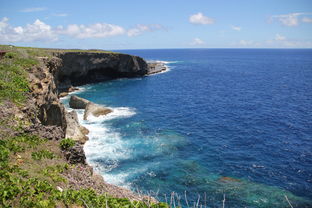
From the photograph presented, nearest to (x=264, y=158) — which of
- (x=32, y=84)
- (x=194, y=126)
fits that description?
(x=194, y=126)

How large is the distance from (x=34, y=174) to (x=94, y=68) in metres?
84.8

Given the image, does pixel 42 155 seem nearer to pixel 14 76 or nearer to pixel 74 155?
pixel 74 155

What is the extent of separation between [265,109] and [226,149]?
24.8m

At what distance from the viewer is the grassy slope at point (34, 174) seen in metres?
11.4

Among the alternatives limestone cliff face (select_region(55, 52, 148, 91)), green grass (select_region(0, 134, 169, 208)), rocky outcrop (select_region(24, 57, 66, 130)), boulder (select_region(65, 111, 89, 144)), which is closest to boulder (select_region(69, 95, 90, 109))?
boulder (select_region(65, 111, 89, 144))

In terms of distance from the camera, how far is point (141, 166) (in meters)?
32.0

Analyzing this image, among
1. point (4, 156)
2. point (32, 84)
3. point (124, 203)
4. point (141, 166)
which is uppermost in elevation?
point (32, 84)

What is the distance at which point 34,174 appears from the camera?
542 inches

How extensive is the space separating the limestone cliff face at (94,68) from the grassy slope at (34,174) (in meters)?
61.3

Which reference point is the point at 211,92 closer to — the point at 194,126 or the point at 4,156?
the point at 194,126

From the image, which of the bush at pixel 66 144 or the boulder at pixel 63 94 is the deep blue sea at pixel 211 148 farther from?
the bush at pixel 66 144

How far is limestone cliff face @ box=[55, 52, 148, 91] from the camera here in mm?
82688

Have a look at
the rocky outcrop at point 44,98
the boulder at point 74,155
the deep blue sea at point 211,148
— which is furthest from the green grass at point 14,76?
the deep blue sea at point 211,148

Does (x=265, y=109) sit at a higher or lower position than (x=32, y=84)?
lower
